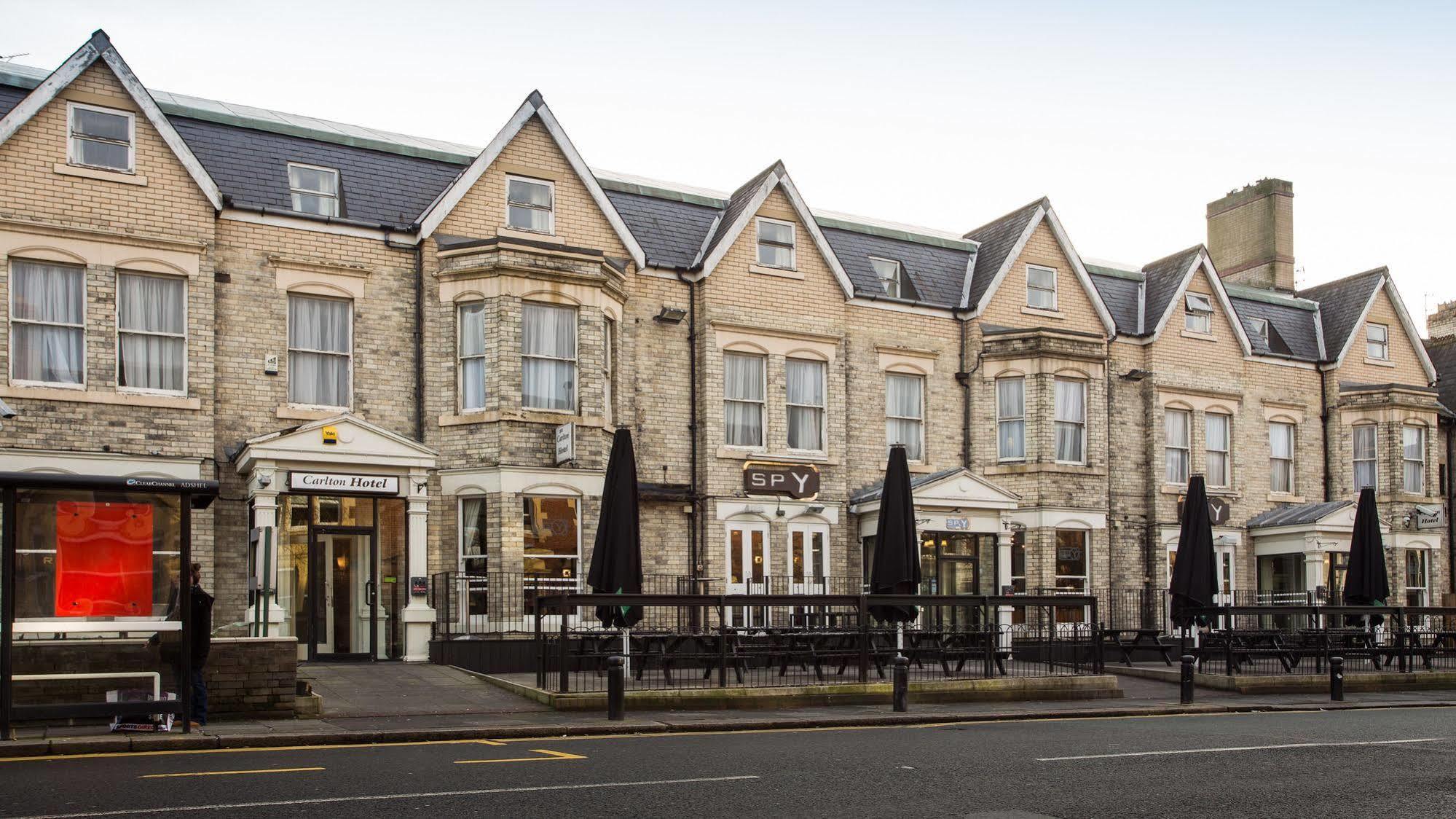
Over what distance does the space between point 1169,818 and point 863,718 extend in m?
7.40

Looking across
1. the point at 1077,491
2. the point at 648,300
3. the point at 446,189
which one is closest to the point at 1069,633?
the point at 1077,491

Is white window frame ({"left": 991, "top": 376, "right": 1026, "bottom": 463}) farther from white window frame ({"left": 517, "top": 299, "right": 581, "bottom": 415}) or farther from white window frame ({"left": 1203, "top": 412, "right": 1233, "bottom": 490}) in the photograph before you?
white window frame ({"left": 517, "top": 299, "right": 581, "bottom": 415})

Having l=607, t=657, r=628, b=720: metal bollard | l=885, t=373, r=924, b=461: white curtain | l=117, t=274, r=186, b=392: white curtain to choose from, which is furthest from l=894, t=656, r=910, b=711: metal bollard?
l=117, t=274, r=186, b=392: white curtain

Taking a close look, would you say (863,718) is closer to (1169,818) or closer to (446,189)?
(1169,818)

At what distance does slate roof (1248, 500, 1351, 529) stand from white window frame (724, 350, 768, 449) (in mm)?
12972

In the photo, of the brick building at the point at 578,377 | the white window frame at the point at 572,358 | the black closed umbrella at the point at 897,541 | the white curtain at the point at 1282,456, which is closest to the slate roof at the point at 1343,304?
the brick building at the point at 578,377

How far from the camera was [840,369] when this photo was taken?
2764 centimetres

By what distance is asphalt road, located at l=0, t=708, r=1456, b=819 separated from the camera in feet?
31.3

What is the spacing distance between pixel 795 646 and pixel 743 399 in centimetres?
756

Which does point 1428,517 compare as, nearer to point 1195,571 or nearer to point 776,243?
point 1195,571

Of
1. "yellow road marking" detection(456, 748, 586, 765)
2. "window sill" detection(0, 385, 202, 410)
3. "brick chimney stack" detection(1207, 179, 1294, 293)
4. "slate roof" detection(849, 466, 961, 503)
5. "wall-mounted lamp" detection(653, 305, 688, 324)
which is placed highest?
"brick chimney stack" detection(1207, 179, 1294, 293)

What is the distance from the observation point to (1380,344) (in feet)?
116

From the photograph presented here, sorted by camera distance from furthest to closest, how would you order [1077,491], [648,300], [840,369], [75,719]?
[1077,491]
[840,369]
[648,300]
[75,719]

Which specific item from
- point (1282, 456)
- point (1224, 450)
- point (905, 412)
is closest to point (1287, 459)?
point (1282, 456)
